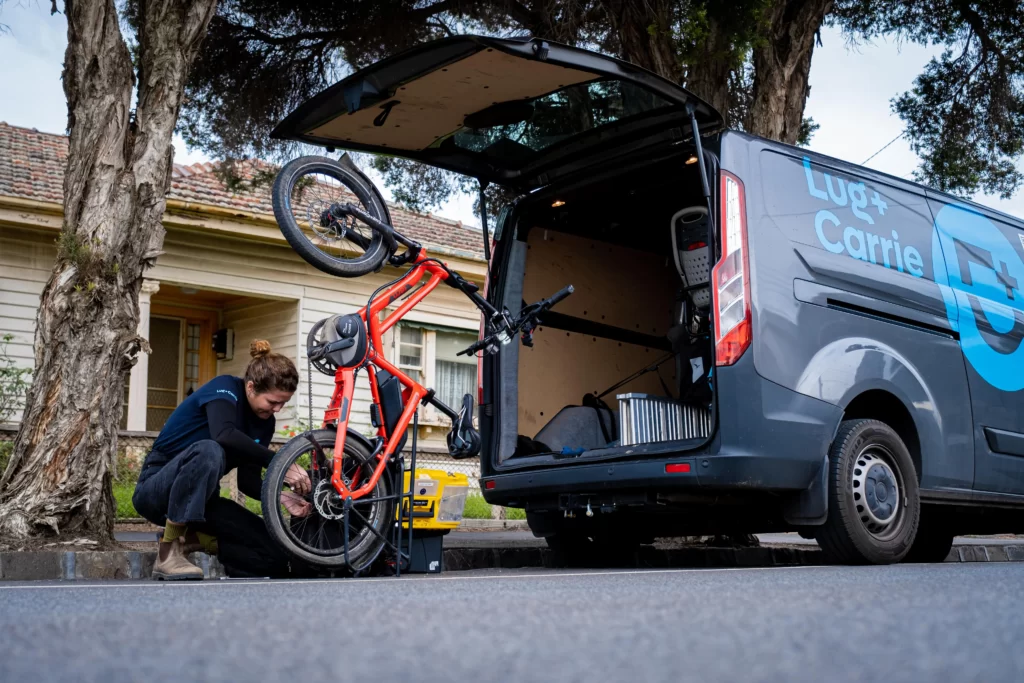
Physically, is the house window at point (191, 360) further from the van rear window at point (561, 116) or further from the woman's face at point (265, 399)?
the woman's face at point (265, 399)

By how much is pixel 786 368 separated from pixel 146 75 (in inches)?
180

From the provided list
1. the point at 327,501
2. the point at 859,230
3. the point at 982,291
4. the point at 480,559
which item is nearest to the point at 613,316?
the point at 480,559

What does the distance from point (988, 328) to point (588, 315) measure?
90.2 inches

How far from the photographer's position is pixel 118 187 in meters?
7.46

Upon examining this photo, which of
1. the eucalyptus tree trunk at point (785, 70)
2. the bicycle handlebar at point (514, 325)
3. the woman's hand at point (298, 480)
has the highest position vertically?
the eucalyptus tree trunk at point (785, 70)

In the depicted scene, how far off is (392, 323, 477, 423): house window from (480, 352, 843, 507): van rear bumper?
12.4 meters

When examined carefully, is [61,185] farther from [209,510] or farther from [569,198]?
[209,510]

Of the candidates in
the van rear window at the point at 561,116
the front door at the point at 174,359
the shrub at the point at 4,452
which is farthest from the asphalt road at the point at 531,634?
the front door at the point at 174,359

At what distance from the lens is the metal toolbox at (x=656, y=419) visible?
628cm

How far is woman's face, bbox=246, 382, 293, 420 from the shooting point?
5.92m

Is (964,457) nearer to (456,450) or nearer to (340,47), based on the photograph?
(456,450)

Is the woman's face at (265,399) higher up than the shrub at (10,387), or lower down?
lower down

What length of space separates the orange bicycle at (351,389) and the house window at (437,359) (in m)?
11.5

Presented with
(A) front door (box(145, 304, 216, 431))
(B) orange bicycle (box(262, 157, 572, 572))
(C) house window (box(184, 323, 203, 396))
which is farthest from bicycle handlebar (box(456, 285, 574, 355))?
(C) house window (box(184, 323, 203, 396))
